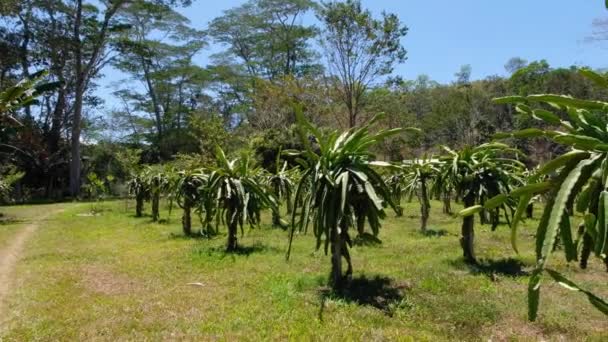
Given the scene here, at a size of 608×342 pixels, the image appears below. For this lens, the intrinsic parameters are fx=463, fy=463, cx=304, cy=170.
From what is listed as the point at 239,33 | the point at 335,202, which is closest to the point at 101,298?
the point at 335,202

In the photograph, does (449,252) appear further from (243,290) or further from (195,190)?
(195,190)

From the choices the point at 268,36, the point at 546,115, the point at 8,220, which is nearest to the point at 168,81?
the point at 268,36

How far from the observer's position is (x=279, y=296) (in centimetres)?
651

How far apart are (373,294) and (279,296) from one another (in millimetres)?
1323

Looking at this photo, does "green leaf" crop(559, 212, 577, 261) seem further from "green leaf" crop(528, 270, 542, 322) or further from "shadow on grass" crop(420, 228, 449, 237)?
"shadow on grass" crop(420, 228, 449, 237)

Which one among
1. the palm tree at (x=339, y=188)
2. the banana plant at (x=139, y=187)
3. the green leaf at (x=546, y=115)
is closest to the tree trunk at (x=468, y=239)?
the palm tree at (x=339, y=188)

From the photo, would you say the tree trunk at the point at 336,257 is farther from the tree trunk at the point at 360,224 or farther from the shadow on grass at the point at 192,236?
the shadow on grass at the point at 192,236

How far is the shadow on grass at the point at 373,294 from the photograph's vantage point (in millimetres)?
6066

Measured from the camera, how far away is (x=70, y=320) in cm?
564

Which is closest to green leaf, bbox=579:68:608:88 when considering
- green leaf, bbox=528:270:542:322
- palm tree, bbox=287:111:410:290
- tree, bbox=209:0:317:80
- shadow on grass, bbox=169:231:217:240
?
green leaf, bbox=528:270:542:322

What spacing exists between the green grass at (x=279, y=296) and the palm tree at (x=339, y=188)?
91cm

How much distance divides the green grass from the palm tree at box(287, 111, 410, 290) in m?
0.91

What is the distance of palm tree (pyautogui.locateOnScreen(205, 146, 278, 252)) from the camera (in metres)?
10.1

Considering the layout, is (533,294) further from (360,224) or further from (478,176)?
(478,176)
